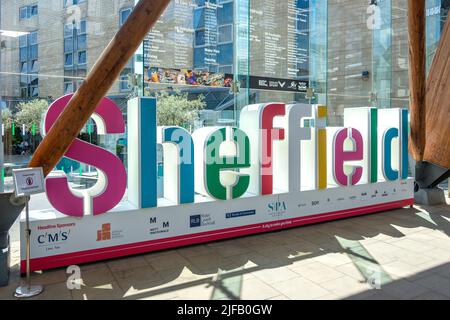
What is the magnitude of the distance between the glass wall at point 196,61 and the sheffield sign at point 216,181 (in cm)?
97

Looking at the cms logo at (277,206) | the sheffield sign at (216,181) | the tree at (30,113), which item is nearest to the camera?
the sheffield sign at (216,181)

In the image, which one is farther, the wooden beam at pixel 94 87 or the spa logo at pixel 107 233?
the spa logo at pixel 107 233

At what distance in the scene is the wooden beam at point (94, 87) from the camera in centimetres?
366

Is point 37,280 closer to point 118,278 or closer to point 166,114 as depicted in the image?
point 118,278

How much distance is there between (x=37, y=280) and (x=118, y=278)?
2.65ft

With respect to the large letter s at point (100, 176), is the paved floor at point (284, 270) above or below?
below

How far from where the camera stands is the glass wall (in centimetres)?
511

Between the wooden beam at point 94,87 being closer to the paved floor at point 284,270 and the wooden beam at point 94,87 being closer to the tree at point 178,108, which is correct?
the paved floor at point 284,270

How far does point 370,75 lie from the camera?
9867 millimetres

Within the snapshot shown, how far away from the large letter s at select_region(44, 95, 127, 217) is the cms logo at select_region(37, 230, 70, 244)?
23 centimetres

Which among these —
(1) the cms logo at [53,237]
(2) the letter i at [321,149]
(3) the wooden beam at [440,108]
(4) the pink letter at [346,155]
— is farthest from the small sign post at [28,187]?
(3) the wooden beam at [440,108]

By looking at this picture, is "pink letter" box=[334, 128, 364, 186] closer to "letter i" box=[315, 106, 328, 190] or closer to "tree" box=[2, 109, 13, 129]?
"letter i" box=[315, 106, 328, 190]
